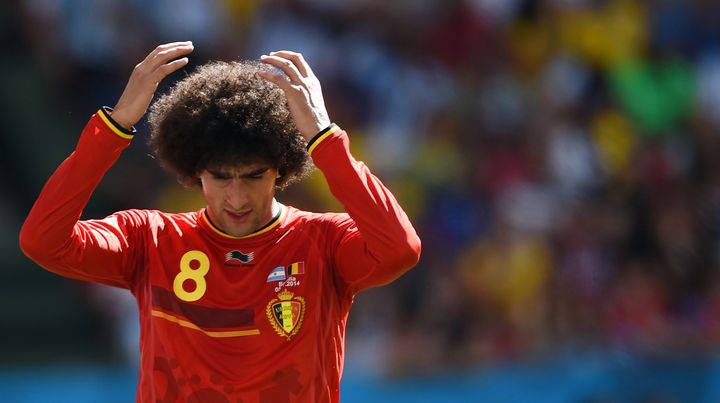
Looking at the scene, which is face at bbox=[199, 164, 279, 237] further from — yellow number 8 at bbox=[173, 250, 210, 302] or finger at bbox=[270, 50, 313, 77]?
finger at bbox=[270, 50, 313, 77]

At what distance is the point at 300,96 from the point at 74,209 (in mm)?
809

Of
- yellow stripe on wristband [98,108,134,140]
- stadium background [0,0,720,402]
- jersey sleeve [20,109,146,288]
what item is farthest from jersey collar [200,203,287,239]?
stadium background [0,0,720,402]

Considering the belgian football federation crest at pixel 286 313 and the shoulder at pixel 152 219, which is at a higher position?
the shoulder at pixel 152 219

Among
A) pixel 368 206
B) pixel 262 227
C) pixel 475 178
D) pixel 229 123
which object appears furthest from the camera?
pixel 475 178

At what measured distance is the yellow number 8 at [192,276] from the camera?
4027 millimetres

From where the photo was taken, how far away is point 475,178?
10148 millimetres

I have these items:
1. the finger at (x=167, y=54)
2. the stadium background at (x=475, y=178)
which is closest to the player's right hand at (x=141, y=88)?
the finger at (x=167, y=54)

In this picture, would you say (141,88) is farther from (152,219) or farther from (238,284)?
(238,284)

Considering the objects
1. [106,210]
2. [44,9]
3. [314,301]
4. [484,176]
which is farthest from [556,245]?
[314,301]

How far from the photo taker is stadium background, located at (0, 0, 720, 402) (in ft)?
29.8

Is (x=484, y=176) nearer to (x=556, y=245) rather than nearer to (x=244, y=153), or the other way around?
(x=556, y=245)

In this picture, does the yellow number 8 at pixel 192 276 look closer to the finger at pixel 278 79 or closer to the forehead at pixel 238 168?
the forehead at pixel 238 168

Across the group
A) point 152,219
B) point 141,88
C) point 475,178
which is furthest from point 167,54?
point 475,178

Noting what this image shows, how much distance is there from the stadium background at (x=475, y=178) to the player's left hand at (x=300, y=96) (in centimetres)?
509
